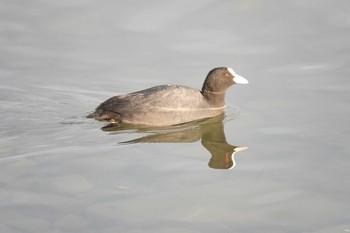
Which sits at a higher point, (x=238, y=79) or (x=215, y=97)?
(x=238, y=79)

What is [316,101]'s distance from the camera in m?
9.80

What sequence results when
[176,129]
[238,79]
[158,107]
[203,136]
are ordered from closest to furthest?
[203,136], [176,129], [158,107], [238,79]

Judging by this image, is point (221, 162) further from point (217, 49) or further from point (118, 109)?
point (217, 49)

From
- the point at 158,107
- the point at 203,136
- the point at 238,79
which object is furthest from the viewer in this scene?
the point at 238,79

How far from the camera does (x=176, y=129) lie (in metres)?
9.12

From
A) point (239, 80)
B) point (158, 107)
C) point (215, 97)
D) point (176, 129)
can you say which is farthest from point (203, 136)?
point (239, 80)

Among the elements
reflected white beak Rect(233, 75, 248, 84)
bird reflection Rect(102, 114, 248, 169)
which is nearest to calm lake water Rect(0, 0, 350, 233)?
bird reflection Rect(102, 114, 248, 169)

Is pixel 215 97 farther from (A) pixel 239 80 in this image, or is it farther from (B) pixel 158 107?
(B) pixel 158 107

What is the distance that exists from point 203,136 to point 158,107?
743 millimetres

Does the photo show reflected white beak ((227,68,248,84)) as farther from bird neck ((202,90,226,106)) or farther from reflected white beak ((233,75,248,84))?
bird neck ((202,90,226,106))

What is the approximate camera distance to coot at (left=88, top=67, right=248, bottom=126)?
924 centimetres

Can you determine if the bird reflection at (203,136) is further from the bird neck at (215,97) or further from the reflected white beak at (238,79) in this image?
Answer: the reflected white beak at (238,79)

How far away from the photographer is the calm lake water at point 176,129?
650 centimetres

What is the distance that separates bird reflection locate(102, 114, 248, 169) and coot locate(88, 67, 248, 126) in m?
0.09
